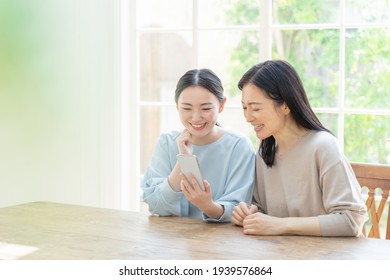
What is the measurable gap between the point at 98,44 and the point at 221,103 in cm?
154

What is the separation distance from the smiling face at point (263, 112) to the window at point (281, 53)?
49.7 inches

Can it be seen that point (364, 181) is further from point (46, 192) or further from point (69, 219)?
point (46, 192)

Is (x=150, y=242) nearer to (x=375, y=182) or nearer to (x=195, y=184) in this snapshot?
(x=195, y=184)

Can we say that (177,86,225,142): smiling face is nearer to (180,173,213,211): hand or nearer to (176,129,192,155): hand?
(176,129,192,155): hand

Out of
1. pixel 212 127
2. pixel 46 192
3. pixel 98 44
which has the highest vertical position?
pixel 98 44

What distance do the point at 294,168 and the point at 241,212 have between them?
23 cm

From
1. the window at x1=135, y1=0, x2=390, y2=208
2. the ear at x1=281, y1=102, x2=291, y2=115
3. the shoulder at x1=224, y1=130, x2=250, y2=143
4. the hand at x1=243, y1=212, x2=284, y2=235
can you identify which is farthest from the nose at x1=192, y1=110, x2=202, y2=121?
the window at x1=135, y1=0, x2=390, y2=208

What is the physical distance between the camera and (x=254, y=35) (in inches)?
143

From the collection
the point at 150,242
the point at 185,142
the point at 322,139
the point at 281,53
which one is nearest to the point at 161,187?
the point at 185,142

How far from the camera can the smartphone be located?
2213 millimetres

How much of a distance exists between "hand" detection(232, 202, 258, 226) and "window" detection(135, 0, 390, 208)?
1.30m

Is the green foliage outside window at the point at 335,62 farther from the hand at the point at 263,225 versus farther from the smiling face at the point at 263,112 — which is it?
the hand at the point at 263,225
